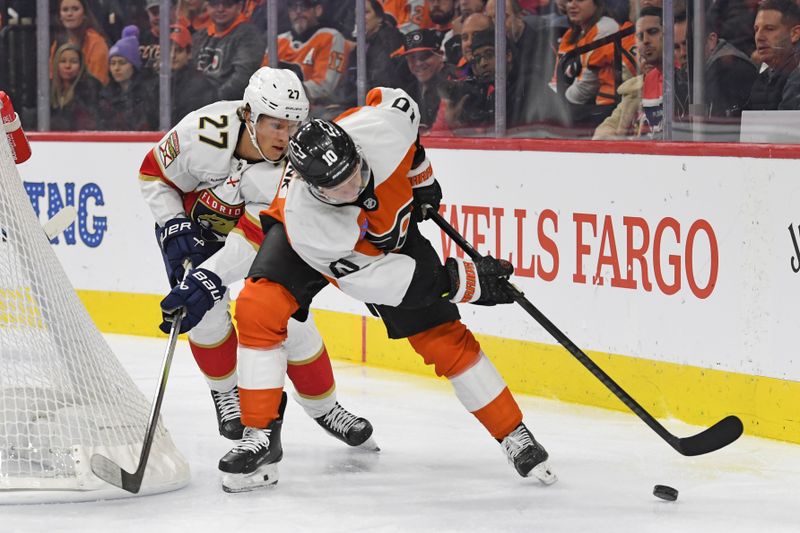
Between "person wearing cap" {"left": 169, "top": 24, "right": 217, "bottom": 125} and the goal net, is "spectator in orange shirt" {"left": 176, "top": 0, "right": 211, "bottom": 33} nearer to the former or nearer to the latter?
"person wearing cap" {"left": 169, "top": 24, "right": 217, "bottom": 125}

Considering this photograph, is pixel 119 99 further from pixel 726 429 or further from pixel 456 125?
pixel 726 429

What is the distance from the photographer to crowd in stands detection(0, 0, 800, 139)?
4.47 meters

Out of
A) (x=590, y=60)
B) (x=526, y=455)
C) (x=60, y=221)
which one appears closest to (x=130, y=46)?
(x=590, y=60)

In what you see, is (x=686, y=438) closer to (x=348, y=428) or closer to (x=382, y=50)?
(x=348, y=428)

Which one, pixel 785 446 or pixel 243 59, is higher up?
pixel 243 59

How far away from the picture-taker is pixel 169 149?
4039mm

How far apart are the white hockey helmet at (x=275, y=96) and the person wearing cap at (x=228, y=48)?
8.42ft

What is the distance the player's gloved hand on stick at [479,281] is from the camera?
3473 mm

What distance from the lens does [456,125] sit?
18.2ft

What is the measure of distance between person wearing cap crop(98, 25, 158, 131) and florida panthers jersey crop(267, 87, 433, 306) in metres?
3.40

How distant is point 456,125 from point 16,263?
7.62ft

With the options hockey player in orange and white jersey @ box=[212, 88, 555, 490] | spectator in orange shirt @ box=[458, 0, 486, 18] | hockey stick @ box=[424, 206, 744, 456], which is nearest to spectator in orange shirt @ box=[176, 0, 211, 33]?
spectator in orange shirt @ box=[458, 0, 486, 18]

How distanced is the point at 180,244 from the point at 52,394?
63cm

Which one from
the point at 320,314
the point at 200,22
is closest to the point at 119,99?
the point at 200,22
